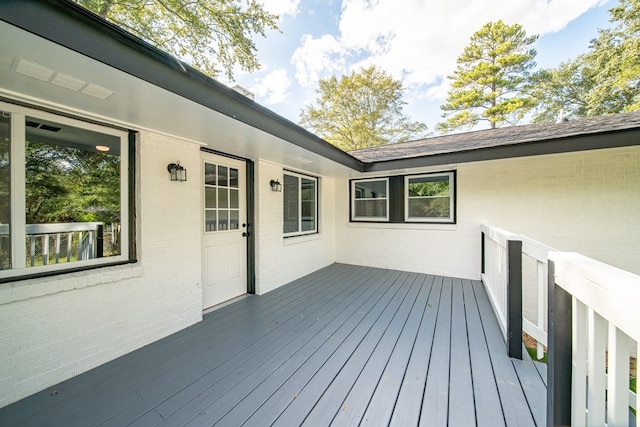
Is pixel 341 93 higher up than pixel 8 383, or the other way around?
pixel 341 93

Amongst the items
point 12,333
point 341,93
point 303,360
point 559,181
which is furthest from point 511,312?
point 341,93

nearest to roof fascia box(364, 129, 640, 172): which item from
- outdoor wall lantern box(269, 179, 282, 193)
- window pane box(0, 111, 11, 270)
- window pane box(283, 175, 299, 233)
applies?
window pane box(283, 175, 299, 233)

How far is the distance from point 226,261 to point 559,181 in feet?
18.7

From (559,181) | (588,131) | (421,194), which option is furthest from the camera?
(421,194)

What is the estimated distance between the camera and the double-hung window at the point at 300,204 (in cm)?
493

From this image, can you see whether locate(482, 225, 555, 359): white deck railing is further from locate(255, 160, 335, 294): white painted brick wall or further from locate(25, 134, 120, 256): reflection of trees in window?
locate(25, 134, 120, 256): reflection of trees in window

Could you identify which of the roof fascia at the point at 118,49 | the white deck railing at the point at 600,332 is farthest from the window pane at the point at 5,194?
the white deck railing at the point at 600,332

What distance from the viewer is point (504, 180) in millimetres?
4520

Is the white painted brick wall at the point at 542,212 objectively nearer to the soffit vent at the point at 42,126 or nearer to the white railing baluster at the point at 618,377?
the white railing baluster at the point at 618,377

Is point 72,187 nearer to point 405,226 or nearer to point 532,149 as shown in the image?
point 405,226

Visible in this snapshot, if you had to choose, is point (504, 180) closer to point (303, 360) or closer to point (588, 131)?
point (588, 131)

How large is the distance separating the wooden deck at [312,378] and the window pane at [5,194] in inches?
44.0

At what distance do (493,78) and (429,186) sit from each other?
38.8 feet

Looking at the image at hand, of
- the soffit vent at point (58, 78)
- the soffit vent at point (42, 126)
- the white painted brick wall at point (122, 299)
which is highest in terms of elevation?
the soffit vent at point (58, 78)
